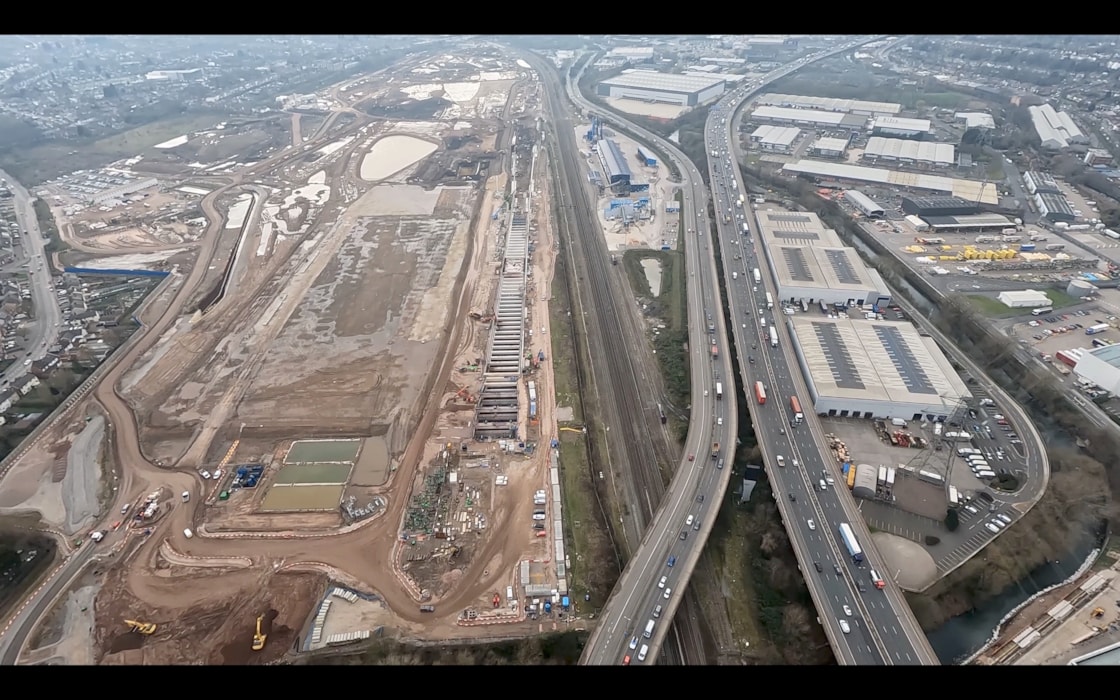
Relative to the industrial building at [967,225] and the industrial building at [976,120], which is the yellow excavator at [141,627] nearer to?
the industrial building at [967,225]

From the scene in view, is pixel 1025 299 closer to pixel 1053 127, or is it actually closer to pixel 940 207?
pixel 940 207

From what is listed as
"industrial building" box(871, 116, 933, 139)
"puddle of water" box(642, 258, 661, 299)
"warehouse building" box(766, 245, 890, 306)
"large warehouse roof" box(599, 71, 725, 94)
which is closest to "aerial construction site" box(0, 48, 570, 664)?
"puddle of water" box(642, 258, 661, 299)

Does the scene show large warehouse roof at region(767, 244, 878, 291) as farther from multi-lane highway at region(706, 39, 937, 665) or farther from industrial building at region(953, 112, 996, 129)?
industrial building at region(953, 112, 996, 129)

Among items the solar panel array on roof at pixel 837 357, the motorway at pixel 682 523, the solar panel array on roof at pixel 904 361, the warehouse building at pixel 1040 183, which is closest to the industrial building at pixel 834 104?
the warehouse building at pixel 1040 183
